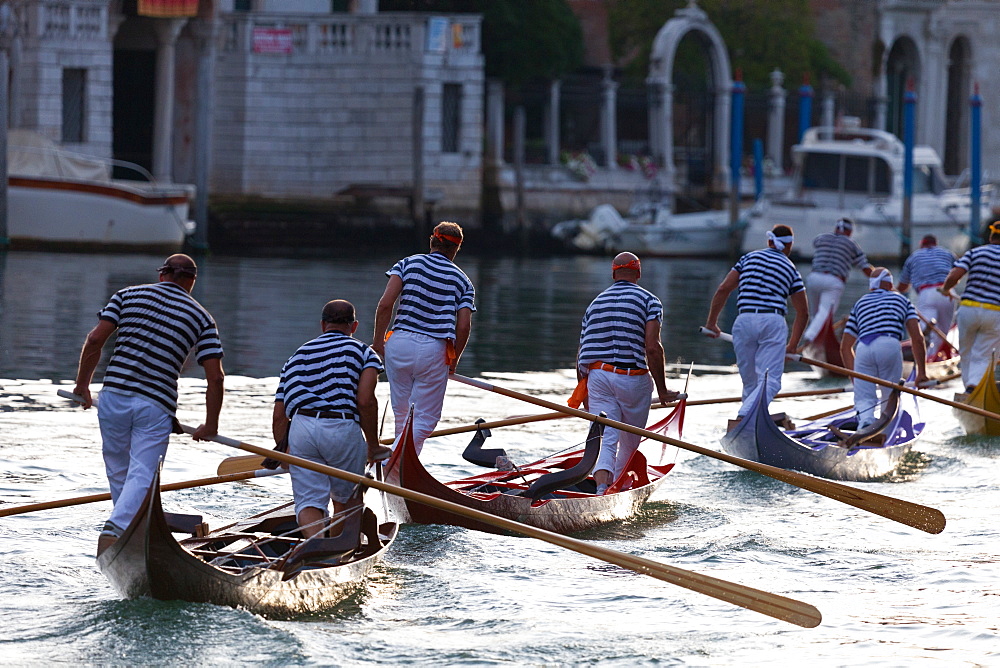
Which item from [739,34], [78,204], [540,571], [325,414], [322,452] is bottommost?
[540,571]

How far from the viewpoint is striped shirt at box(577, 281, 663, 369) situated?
27.6 feet

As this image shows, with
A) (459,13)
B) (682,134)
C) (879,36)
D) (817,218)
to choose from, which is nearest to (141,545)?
(817,218)

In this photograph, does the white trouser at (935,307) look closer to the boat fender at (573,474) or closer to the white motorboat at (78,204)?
the boat fender at (573,474)

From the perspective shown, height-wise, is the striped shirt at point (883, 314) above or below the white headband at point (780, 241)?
below

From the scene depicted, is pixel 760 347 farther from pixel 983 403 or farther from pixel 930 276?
pixel 930 276

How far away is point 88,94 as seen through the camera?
1089 inches

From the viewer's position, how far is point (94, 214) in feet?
82.9

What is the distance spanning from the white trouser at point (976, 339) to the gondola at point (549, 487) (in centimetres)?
333

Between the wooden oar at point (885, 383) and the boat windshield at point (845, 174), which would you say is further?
the boat windshield at point (845, 174)

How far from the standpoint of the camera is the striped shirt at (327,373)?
660cm

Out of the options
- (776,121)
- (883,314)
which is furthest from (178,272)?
(776,121)

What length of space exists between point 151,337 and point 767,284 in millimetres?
4612

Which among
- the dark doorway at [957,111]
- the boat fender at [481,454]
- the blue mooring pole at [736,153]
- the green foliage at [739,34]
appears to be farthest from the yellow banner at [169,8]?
the dark doorway at [957,111]

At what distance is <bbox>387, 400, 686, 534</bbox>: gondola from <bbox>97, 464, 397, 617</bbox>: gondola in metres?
0.50
